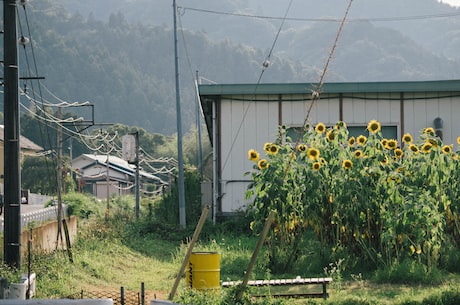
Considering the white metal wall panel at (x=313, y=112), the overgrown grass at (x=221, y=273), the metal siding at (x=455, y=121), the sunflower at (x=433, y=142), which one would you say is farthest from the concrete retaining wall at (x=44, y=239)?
the metal siding at (x=455, y=121)

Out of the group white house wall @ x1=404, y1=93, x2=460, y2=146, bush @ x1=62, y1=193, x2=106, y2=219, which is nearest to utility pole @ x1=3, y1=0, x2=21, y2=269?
white house wall @ x1=404, y1=93, x2=460, y2=146

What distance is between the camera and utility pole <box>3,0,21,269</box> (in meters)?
14.4

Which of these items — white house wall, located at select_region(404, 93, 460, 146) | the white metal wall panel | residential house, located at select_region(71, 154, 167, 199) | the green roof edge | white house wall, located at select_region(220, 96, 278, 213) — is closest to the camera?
the green roof edge

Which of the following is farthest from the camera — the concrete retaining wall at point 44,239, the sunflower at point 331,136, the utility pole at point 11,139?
the concrete retaining wall at point 44,239

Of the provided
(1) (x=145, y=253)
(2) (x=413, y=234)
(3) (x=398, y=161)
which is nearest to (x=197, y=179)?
(1) (x=145, y=253)

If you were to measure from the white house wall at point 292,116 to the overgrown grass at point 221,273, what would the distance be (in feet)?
8.14

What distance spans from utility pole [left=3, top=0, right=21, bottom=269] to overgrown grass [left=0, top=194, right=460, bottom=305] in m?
0.68

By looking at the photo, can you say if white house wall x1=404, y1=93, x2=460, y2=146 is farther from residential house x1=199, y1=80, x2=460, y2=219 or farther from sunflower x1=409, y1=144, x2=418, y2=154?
sunflower x1=409, y1=144, x2=418, y2=154

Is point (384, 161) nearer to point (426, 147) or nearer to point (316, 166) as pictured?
point (426, 147)

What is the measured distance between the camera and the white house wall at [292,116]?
81.3 feet

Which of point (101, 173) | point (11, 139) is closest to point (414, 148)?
point (11, 139)

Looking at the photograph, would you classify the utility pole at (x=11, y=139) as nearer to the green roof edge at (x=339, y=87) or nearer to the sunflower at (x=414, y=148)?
the sunflower at (x=414, y=148)

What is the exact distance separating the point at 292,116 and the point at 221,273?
9.20 meters

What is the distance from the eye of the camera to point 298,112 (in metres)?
25.0
